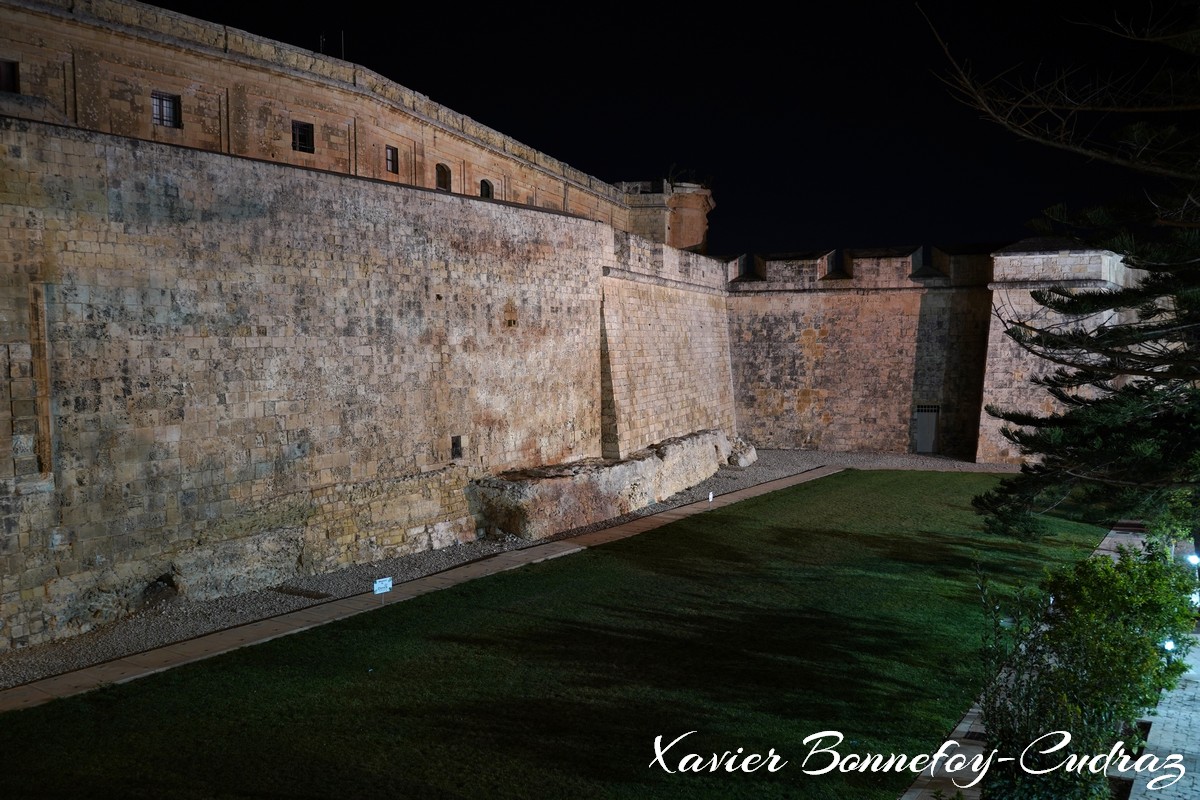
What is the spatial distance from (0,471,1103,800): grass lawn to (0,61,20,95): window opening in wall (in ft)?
31.3

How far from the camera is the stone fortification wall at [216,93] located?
11859 millimetres

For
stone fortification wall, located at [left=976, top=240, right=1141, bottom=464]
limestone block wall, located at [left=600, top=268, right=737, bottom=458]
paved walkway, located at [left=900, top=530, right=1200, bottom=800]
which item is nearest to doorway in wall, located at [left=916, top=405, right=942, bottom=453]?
stone fortification wall, located at [left=976, top=240, right=1141, bottom=464]

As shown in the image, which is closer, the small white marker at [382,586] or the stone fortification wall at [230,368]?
the stone fortification wall at [230,368]

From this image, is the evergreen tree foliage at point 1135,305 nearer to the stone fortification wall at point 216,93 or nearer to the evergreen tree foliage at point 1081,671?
the evergreen tree foliage at point 1081,671

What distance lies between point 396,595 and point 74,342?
3.73 metres

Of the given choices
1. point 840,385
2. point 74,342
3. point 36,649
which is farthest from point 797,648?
point 840,385

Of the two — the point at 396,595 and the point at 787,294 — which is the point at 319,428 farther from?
the point at 787,294

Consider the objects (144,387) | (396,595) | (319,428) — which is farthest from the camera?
(319,428)

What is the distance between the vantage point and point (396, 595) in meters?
8.59

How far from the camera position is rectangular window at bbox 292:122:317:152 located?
49.3ft

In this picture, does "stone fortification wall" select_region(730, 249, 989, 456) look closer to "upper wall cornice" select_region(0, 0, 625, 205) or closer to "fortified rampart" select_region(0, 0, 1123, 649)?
"fortified rampart" select_region(0, 0, 1123, 649)

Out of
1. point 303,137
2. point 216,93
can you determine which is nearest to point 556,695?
point 216,93

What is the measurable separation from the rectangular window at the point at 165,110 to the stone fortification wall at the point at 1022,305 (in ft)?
51.0

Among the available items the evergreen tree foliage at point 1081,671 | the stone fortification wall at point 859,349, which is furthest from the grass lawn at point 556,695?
the stone fortification wall at point 859,349
